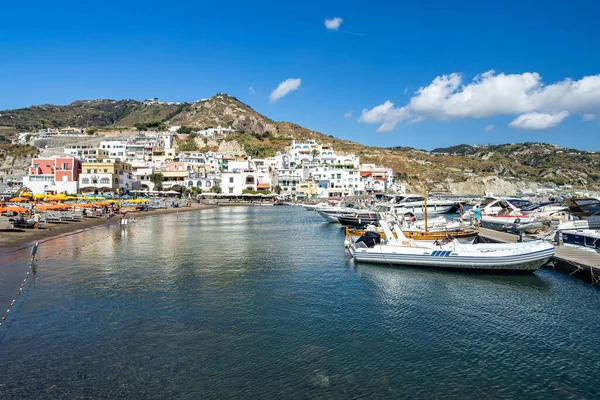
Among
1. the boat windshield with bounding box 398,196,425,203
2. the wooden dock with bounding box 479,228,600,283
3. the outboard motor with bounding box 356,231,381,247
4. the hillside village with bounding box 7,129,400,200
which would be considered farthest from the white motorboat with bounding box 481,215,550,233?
the hillside village with bounding box 7,129,400,200

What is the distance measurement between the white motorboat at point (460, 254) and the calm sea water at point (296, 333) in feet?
2.12

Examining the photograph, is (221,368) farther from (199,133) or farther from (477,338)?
(199,133)

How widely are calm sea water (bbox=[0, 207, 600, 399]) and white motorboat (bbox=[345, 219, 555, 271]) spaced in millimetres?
646

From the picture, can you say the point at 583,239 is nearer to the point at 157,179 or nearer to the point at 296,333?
the point at 296,333

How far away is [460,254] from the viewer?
2159cm

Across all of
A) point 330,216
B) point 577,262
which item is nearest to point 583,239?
point 577,262

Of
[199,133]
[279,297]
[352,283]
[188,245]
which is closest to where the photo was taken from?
[279,297]

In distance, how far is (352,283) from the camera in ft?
65.1

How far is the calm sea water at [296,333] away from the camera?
32.0ft

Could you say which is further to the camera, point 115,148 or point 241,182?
point 115,148

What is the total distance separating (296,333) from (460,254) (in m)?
12.6

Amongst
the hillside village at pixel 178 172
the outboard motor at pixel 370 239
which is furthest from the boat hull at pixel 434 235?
the hillside village at pixel 178 172

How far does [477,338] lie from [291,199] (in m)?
94.7

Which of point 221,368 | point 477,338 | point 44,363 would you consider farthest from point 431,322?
point 44,363
